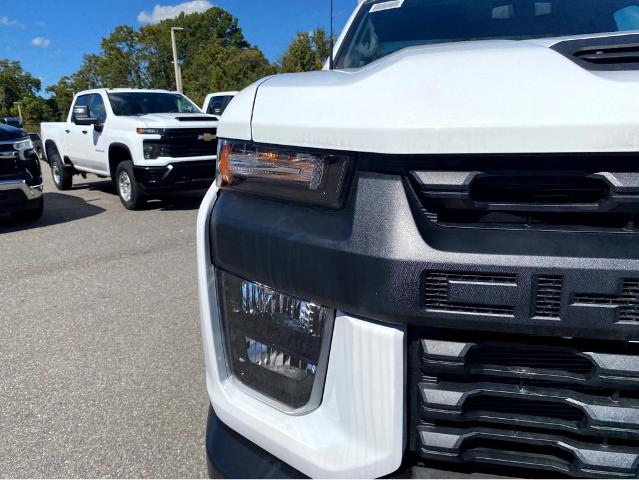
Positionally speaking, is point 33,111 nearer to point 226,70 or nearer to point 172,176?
→ point 226,70

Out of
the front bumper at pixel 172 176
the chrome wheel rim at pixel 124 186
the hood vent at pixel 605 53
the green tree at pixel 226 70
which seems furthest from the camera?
the green tree at pixel 226 70

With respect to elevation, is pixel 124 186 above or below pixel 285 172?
below

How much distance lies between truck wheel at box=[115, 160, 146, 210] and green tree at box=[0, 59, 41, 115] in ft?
202

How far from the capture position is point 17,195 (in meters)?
6.77

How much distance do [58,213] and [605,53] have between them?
9.04 meters

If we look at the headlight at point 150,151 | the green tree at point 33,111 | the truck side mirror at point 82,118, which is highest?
the green tree at point 33,111

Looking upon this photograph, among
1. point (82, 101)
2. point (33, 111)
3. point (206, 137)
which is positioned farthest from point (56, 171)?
point (33, 111)

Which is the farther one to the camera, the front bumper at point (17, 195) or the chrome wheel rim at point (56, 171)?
the chrome wheel rim at point (56, 171)

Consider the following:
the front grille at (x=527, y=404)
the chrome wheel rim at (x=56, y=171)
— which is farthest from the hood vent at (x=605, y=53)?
the chrome wheel rim at (x=56, y=171)

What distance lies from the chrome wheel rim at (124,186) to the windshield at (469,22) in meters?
6.54

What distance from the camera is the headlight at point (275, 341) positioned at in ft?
3.77

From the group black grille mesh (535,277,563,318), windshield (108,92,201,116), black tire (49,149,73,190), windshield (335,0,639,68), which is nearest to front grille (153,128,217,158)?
windshield (108,92,201,116)

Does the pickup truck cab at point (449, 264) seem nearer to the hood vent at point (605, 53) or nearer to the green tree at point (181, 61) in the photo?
the hood vent at point (605, 53)

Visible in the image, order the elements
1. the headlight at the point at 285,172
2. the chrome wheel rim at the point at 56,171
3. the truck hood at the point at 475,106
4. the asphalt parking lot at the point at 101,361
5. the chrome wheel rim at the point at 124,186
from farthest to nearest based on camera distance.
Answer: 1. the chrome wheel rim at the point at 56,171
2. the chrome wheel rim at the point at 124,186
3. the asphalt parking lot at the point at 101,361
4. the headlight at the point at 285,172
5. the truck hood at the point at 475,106
